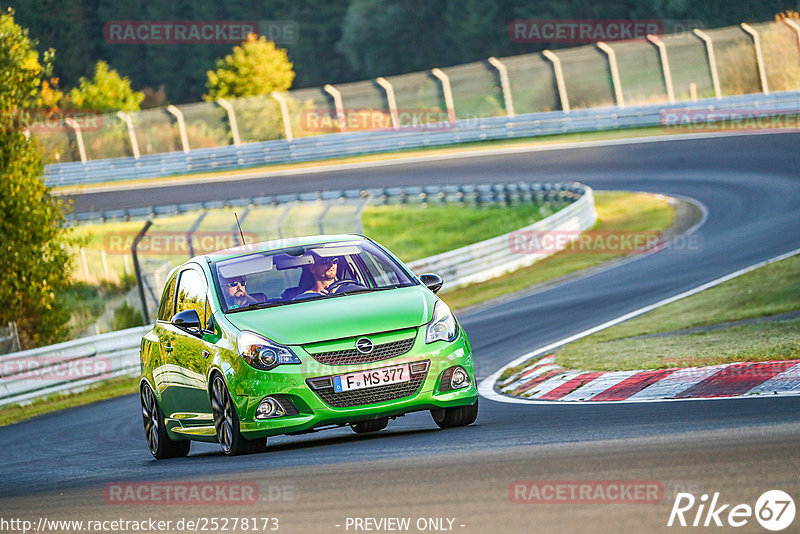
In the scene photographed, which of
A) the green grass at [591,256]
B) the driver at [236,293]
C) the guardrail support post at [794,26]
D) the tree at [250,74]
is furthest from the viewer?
the tree at [250,74]

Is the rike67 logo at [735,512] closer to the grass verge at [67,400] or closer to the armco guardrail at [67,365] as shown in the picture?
the grass verge at [67,400]

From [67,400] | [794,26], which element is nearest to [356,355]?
[67,400]

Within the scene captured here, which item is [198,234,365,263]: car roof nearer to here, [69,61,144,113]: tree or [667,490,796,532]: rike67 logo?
[667,490,796,532]: rike67 logo

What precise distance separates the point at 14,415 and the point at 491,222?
61.0 feet

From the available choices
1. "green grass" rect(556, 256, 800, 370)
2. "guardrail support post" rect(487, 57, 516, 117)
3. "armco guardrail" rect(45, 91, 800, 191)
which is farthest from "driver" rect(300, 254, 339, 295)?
"guardrail support post" rect(487, 57, 516, 117)

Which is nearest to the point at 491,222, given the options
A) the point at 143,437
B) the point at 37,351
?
the point at 37,351

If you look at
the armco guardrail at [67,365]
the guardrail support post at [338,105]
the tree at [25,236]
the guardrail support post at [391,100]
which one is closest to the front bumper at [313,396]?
the armco guardrail at [67,365]

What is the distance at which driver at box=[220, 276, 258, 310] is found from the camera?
29.6ft

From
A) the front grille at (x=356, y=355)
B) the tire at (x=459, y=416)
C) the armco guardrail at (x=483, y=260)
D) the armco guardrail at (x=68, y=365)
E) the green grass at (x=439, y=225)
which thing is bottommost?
the green grass at (x=439, y=225)

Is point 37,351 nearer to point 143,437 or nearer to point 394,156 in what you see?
point 143,437

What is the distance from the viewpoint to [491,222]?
33.3 meters

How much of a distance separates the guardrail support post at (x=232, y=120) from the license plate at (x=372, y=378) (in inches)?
1695

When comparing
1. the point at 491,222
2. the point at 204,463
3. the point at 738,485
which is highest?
the point at 738,485

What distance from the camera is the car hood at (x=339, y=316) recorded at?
27.0 feet
